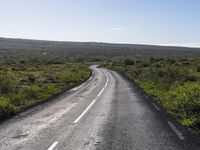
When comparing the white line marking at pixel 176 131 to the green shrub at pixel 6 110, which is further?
the green shrub at pixel 6 110

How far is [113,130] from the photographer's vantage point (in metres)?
11.5

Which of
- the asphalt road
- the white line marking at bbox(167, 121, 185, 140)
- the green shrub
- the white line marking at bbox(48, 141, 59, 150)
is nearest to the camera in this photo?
the white line marking at bbox(48, 141, 59, 150)

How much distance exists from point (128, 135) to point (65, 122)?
3384 mm

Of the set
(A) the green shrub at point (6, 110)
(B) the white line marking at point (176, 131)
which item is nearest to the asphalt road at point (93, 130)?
(B) the white line marking at point (176, 131)

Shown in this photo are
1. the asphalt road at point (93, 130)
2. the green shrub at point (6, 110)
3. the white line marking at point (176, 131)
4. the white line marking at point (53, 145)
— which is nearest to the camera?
the white line marking at point (53, 145)

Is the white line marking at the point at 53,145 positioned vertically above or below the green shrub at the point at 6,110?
above

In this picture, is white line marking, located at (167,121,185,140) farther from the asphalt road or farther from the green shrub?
the green shrub

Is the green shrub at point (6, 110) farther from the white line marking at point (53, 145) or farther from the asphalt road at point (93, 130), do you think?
the white line marking at point (53, 145)

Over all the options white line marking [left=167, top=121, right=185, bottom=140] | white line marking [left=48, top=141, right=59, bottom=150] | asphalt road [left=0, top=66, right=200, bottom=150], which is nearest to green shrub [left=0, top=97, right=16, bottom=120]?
asphalt road [left=0, top=66, right=200, bottom=150]

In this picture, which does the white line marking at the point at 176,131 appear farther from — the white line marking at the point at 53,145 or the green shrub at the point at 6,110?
the green shrub at the point at 6,110

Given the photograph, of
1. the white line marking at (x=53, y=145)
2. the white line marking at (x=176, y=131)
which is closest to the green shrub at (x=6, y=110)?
the white line marking at (x=53, y=145)

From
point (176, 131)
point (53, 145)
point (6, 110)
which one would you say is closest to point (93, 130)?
point (53, 145)

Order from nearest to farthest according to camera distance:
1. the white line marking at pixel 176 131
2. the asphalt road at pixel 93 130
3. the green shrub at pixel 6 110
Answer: the asphalt road at pixel 93 130
the white line marking at pixel 176 131
the green shrub at pixel 6 110

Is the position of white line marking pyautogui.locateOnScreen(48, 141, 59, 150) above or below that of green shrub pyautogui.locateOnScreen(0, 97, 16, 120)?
above
